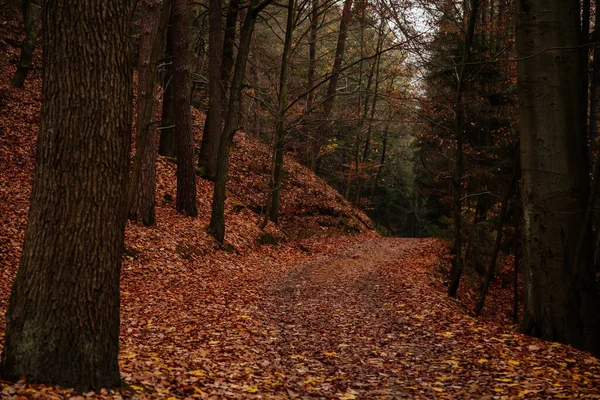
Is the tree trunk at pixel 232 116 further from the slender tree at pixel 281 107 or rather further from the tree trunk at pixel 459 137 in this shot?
the tree trunk at pixel 459 137

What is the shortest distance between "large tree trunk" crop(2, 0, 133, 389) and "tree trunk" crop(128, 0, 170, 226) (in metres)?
5.59

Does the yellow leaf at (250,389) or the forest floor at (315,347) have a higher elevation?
the forest floor at (315,347)

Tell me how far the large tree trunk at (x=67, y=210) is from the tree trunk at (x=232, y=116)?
9.39 m

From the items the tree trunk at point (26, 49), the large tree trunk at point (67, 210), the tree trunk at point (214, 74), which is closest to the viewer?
the large tree trunk at point (67, 210)

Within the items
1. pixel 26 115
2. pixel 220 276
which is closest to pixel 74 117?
pixel 220 276

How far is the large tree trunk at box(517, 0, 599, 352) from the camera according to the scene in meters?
7.01

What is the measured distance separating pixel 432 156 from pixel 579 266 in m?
17.3

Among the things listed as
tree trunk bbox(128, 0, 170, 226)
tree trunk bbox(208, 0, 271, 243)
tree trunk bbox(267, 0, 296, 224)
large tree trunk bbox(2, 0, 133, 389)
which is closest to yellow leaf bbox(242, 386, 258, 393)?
large tree trunk bbox(2, 0, 133, 389)

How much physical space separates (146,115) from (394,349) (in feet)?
20.5

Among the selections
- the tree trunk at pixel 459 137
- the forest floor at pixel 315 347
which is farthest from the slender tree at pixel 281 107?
the tree trunk at pixel 459 137

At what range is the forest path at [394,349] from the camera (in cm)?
529

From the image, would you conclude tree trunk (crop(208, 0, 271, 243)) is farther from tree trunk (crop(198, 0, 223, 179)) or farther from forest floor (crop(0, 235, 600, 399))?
tree trunk (crop(198, 0, 223, 179))

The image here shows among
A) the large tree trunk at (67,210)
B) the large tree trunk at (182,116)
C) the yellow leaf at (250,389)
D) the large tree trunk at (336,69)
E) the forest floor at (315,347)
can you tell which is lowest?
the yellow leaf at (250,389)

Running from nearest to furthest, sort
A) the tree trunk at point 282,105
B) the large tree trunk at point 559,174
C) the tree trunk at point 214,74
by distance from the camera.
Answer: the large tree trunk at point 559,174, the tree trunk at point 282,105, the tree trunk at point 214,74
